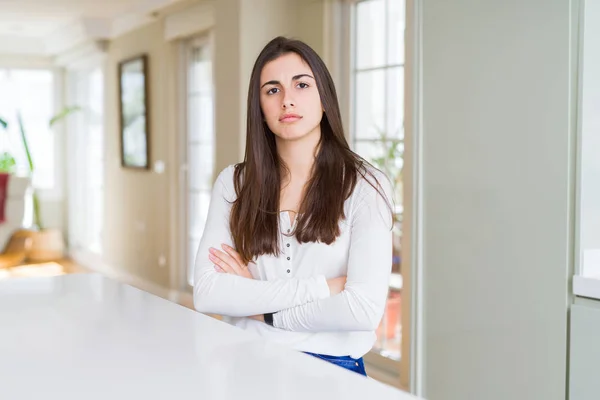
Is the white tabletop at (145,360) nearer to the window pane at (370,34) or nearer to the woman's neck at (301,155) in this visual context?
the woman's neck at (301,155)

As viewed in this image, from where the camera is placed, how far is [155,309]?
58.7 inches

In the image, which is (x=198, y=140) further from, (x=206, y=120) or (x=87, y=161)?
(x=87, y=161)

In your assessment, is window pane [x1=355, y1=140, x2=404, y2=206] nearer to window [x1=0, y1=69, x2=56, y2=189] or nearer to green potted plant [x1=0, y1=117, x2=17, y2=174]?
green potted plant [x1=0, y1=117, x2=17, y2=174]

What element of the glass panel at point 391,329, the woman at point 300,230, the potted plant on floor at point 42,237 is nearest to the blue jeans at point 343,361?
the woman at point 300,230

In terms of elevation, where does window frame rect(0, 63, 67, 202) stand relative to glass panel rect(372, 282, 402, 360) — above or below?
above

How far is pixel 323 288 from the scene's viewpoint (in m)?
1.52

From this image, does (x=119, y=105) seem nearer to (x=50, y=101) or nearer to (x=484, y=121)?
(x=50, y=101)

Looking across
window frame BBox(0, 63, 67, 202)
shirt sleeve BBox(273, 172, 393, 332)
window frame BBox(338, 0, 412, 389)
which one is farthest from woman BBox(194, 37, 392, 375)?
window frame BBox(0, 63, 67, 202)

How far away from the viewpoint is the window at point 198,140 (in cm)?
538

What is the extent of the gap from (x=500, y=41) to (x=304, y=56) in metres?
1.10

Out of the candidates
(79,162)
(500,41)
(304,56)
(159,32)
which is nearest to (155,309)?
(304,56)

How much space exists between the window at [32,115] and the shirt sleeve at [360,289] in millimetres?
7524

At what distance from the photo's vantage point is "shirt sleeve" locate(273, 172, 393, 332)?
149 cm

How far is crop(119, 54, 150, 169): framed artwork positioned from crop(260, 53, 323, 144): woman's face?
4668 mm
